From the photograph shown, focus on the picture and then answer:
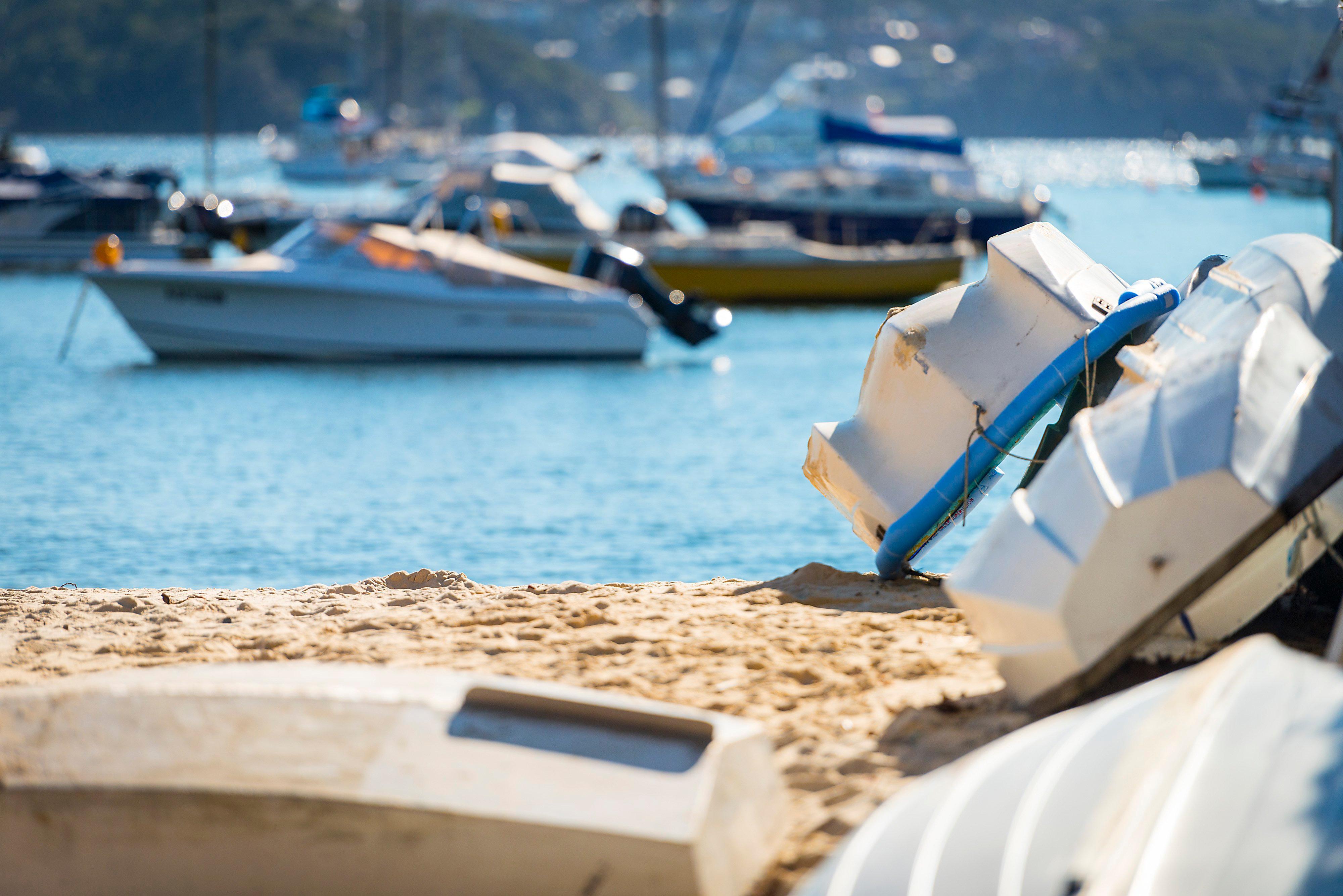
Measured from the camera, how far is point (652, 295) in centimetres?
2028

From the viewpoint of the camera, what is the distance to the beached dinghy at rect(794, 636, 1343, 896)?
2281mm

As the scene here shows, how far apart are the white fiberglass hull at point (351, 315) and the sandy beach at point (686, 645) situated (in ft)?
40.6

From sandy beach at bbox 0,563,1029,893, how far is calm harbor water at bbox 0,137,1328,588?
1534mm

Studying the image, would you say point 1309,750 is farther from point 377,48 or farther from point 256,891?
point 377,48

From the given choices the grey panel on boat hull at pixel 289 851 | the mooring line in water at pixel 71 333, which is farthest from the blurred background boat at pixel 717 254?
the grey panel on boat hull at pixel 289 851

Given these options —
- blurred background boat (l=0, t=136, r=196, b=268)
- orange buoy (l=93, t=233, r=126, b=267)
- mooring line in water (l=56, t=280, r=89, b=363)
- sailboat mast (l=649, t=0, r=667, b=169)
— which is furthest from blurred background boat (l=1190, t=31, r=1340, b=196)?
blurred background boat (l=0, t=136, r=196, b=268)

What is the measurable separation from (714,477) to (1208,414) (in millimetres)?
8960

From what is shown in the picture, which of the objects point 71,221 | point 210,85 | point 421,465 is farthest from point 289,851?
point 210,85

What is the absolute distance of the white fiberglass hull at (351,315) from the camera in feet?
61.6

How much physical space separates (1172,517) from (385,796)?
84.2 inches

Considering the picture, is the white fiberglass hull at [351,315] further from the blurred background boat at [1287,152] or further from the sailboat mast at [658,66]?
the sailboat mast at [658,66]

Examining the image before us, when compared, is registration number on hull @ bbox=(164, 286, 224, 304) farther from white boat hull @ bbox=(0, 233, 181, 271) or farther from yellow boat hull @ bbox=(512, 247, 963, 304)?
white boat hull @ bbox=(0, 233, 181, 271)

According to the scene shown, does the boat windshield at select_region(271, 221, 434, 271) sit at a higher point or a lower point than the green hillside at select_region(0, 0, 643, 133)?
higher

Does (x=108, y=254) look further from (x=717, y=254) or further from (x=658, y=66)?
(x=658, y=66)
